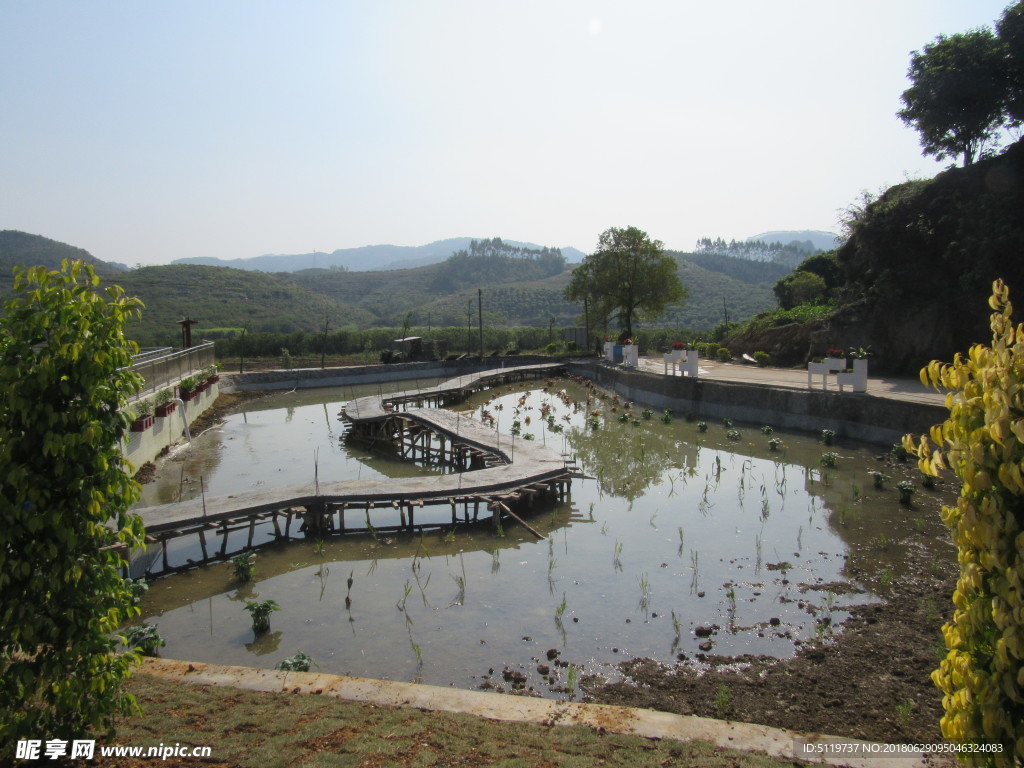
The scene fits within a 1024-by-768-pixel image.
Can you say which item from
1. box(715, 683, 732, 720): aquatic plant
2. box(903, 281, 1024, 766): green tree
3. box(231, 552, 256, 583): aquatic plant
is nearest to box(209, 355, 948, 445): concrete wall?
box(715, 683, 732, 720): aquatic plant

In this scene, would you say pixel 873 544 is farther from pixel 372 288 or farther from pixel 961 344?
pixel 372 288

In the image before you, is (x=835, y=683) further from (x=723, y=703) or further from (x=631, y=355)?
(x=631, y=355)

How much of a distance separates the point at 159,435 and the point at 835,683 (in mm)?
16515

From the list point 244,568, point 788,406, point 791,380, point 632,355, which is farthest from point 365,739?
point 632,355

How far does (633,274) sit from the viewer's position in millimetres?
38094

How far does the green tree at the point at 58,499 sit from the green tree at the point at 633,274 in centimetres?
3571

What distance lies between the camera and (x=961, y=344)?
21.7 meters

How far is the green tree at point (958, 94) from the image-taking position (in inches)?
890

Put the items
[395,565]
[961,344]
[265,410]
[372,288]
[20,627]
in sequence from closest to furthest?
1. [20,627]
2. [395,565]
3. [961,344]
4. [265,410]
5. [372,288]

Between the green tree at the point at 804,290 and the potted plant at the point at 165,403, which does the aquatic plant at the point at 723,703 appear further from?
the green tree at the point at 804,290

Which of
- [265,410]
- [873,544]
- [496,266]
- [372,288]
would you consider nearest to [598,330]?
[265,410]

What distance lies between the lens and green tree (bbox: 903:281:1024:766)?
7.45 feet

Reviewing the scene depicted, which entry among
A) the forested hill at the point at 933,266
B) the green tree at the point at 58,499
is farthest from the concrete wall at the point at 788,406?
the green tree at the point at 58,499

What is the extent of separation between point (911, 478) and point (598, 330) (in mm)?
30922
